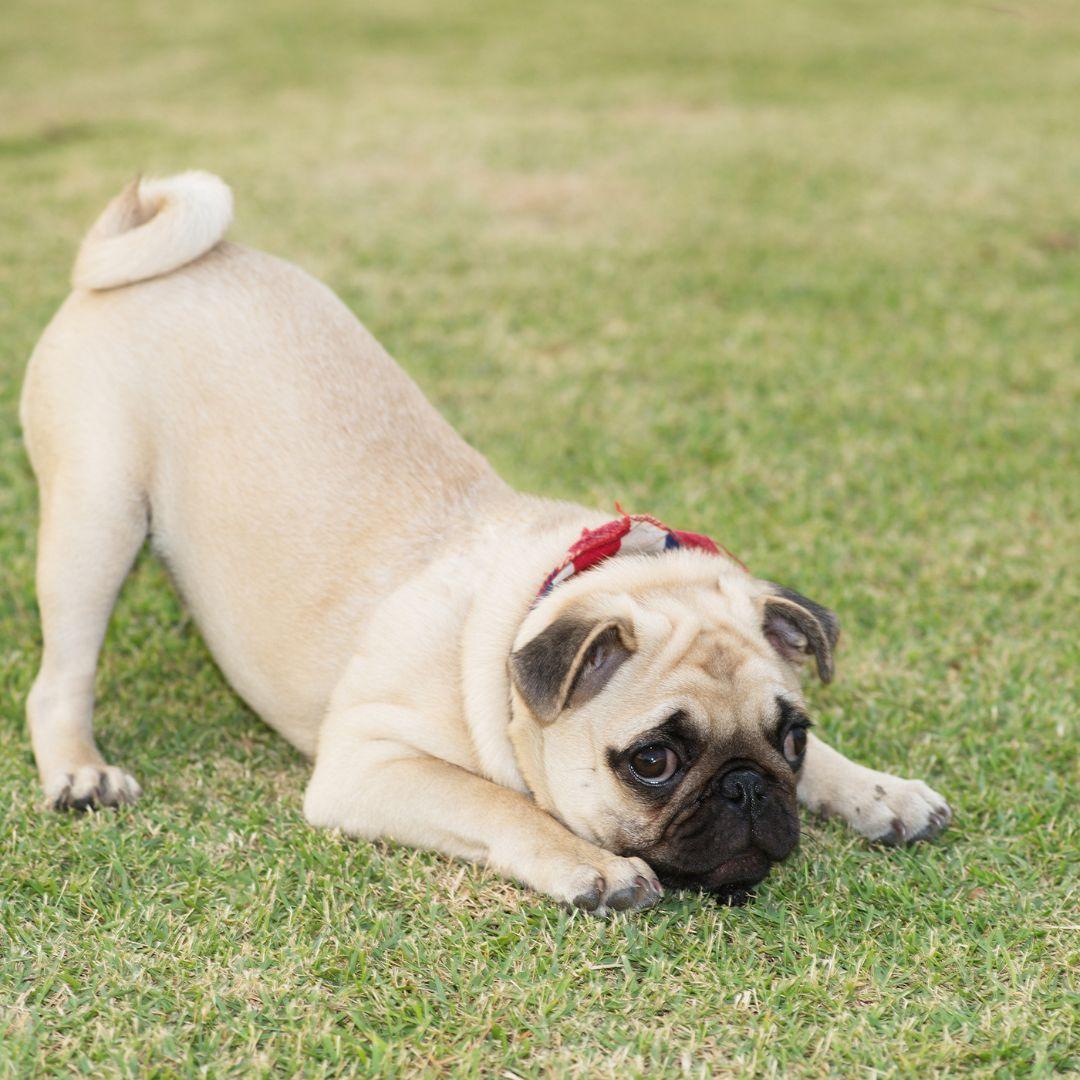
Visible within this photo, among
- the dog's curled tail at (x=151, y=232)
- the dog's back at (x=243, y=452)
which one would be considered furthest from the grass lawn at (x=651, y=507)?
the dog's curled tail at (x=151, y=232)

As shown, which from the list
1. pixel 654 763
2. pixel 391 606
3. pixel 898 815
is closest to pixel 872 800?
pixel 898 815

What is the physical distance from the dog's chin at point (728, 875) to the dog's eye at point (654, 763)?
0.27 m

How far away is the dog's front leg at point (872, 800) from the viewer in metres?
4.06

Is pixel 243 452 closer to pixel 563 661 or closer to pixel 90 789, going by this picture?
pixel 90 789

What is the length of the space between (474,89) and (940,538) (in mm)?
11835


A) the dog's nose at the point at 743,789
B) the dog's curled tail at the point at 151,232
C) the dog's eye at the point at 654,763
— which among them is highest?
the dog's curled tail at the point at 151,232

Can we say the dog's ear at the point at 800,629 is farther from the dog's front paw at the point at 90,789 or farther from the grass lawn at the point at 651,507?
the dog's front paw at the point at 90,789

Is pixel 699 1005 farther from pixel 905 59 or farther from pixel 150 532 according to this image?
pixel 905 59

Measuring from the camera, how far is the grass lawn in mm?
3275

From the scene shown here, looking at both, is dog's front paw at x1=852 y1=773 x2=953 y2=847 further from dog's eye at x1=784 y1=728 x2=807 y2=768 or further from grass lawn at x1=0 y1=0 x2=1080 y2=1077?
dog's eye at x1=784 y1=728 x2=807 y2=768

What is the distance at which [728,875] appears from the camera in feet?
11.7

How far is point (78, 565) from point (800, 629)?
8.17 ft

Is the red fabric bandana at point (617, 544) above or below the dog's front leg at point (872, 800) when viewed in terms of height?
above

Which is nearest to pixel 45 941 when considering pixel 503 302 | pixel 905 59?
pixel 503 302
